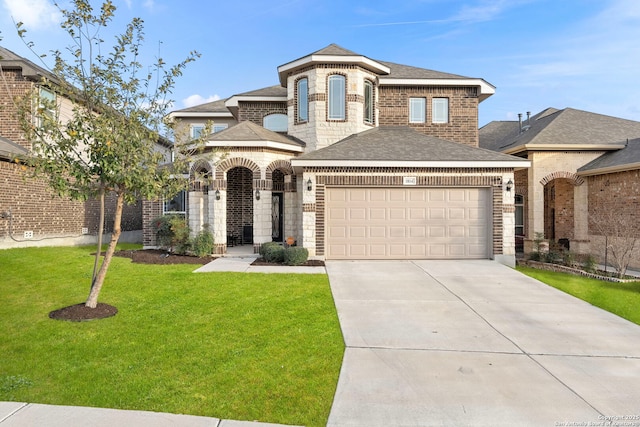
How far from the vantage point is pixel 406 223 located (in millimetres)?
12125

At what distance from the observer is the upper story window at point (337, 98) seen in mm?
14375

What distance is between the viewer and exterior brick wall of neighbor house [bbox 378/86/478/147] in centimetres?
1577

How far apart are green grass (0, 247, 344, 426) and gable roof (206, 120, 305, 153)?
19.6ft

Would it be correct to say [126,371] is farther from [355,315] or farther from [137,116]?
[137,116]

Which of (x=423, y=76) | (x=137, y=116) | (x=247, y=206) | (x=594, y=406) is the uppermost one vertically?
(x=423, y=76)

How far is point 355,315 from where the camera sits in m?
6.50

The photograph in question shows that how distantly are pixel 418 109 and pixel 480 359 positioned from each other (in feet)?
42.9

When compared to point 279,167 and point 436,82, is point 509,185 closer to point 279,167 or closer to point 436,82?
point 436,82

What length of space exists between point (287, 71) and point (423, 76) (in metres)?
5.89

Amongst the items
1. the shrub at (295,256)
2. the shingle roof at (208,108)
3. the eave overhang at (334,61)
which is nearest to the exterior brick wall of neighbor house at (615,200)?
the eave overhang at (334,61)

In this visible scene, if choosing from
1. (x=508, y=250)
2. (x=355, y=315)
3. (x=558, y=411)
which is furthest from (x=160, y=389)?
(x=508, y=250)

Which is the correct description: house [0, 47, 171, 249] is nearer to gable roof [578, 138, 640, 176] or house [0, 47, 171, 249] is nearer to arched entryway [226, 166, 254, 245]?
arched entryway [226, 166, 254, 245]

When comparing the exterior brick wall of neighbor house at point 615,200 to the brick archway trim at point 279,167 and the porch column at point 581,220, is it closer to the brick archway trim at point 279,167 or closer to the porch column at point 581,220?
the porch column at point 581,220

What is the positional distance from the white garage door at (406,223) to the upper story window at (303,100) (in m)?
4.45
